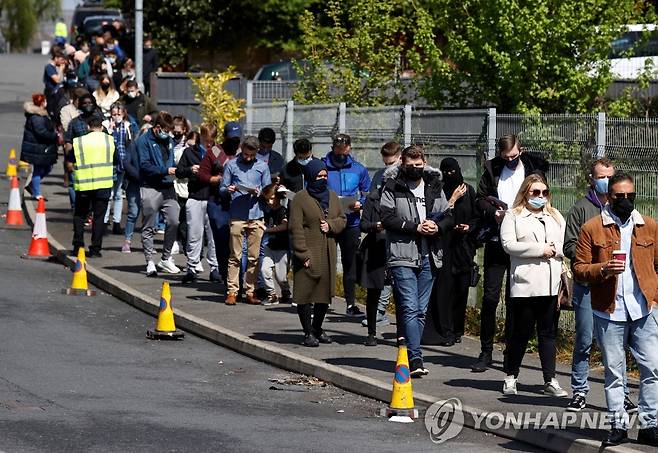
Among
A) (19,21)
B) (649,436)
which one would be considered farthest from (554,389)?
(19,21)

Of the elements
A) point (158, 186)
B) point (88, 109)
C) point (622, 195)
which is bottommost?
point (158, 186)

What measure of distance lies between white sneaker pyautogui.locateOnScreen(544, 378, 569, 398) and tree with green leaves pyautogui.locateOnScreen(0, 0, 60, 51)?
93185 mm

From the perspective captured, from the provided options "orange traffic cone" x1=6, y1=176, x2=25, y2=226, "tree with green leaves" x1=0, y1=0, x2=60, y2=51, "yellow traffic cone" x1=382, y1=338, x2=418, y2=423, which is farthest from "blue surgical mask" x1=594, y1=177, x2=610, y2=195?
"tree with green leaves" x1=0, y1=0, x2=60, y2=51

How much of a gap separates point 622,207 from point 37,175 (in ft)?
58.9

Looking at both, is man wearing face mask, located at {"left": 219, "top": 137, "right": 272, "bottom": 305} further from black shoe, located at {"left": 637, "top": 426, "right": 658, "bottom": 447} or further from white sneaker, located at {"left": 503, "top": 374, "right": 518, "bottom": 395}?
black shoe, located at {"left": 637, "top": 426, "right": 658, "bottom": 447}

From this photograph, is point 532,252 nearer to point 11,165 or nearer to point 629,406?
point 629,406

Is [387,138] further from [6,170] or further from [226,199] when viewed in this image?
[6,170]

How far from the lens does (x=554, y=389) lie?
11984mm

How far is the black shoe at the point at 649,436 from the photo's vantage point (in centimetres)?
1000

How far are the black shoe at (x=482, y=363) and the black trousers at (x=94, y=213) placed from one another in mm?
8601

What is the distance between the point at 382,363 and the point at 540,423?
9.62ft

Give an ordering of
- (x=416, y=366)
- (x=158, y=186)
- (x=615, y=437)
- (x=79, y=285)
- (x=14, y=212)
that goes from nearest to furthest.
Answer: (x=615, y=437) → (x=416, y=366) → (x=79, y=285) → (x=158, y=186) → (x=14, y=212)

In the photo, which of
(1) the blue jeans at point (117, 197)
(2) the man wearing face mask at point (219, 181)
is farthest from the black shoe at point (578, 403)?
(1) the blue jeans at point (117, 197)

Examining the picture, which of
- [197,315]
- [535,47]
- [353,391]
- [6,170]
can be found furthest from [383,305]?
[6,170]
